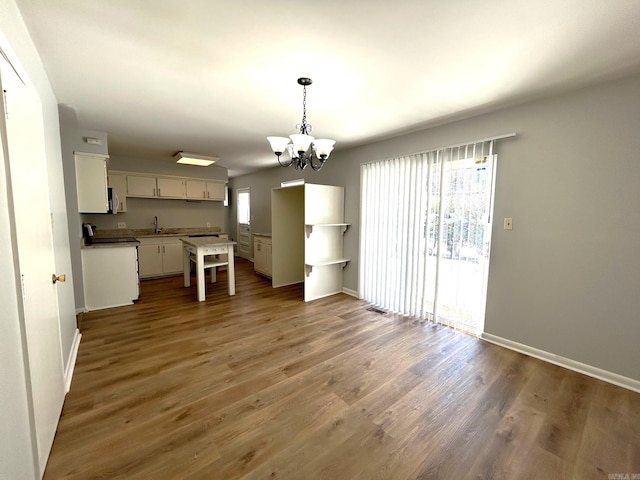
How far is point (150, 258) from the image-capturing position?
548 cm

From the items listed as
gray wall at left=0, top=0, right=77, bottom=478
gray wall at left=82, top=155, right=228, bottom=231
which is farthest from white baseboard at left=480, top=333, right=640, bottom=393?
gray wall at left=82, top=155, right=228, bottom=231

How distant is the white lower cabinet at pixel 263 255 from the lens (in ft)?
18.5

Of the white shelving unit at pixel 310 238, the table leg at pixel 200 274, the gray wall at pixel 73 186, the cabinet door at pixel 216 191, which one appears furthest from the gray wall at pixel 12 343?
the cabinet door at pixel 216 191

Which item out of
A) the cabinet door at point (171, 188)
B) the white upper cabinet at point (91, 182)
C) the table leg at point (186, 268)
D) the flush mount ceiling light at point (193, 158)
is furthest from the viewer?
the cabinet door at point (171, 188)

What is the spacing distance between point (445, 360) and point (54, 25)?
385 cm

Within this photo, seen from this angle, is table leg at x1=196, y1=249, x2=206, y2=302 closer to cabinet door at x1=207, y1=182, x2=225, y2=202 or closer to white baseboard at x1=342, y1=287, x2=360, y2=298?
white baseboard at x1=342, y1=287, x2=360, y2=298

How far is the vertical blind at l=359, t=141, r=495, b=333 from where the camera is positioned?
2973 mm

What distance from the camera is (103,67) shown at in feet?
6.77

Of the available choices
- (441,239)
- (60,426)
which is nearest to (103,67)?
(60,426)

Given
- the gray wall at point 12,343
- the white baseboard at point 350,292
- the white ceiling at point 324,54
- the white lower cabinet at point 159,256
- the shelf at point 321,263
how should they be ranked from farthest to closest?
1. the white lower cabinet at point 159,256
2. the white baseboard at point 350,292
3. the shelf at point 321,263
4. the white ceiling at point 324,54
5. the gray wall at point 12,343

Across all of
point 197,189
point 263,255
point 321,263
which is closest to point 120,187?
point 197,189

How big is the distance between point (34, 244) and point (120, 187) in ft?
15.5

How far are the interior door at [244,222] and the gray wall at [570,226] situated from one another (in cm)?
595

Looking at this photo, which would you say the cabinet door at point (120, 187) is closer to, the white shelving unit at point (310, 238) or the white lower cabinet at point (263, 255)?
the white lower cabinet at point (263, 255)
